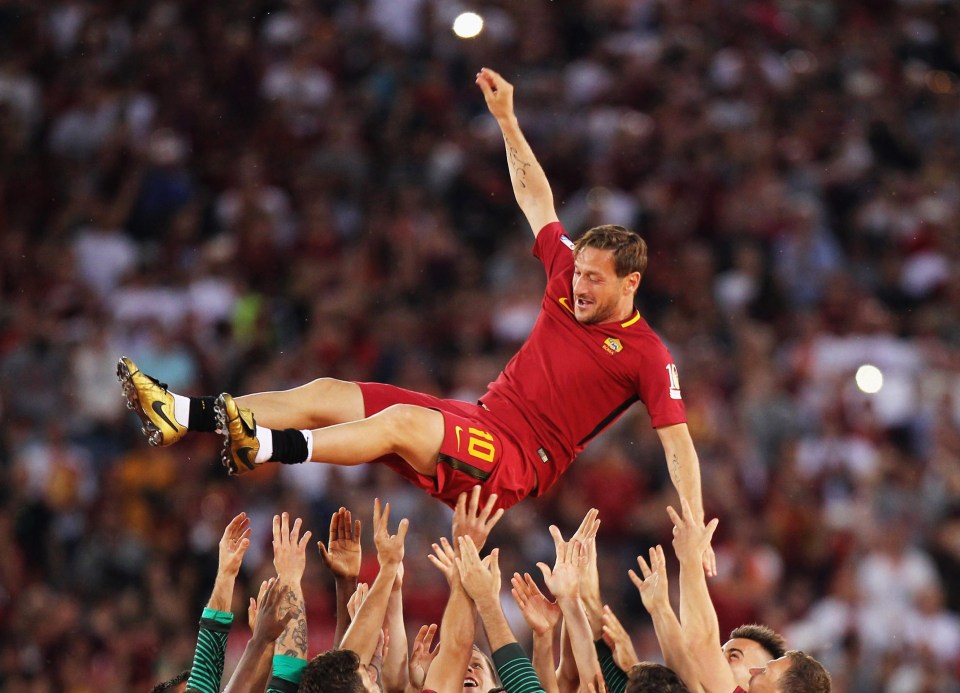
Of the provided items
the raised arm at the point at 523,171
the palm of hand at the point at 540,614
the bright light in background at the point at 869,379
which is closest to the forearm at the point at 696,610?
the palm of hand at the point at 540,614

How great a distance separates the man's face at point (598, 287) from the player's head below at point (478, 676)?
1530 mm

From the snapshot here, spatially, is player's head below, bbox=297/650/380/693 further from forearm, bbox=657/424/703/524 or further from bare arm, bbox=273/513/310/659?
forearm, bbox=657/424/703/524

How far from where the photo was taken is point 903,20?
14.2m

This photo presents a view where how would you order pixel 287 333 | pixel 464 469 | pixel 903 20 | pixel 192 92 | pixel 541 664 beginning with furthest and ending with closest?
pixel 903 20, pixel 192 92, pixel 287 333, pixel 464 469, pixel 541 664

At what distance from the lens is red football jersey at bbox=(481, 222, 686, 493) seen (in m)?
6.14

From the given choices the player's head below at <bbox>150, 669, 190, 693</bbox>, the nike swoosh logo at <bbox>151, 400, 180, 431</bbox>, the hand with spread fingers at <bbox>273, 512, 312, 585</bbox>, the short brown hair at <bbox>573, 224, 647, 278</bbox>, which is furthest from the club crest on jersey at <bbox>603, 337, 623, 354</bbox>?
the player's head below at <bbox>150, 669, 190, 693</bbox>

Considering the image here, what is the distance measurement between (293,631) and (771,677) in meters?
1.79

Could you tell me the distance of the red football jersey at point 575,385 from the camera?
6.14 m

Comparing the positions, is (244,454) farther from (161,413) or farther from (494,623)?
(494,623)

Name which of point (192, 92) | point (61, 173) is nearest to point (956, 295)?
point (192, 92)

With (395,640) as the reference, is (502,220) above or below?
above

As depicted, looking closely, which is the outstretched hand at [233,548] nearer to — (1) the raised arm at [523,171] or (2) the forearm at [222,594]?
(2) the forearm at [222,594]

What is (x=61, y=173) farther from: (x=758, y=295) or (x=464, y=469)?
(x=464, y=469)

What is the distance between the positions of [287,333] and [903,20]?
7.22m
